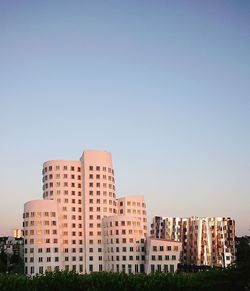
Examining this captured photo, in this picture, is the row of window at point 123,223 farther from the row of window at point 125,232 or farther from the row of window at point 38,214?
the row of window at point 38,214

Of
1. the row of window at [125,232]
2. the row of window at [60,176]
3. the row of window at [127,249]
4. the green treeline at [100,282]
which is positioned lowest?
the green treeline at [100,282]

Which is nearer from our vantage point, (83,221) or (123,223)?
(123,223)

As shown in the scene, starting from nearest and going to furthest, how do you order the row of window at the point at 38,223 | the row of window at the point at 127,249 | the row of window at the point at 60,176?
the row of window at the point at 38,223
the row of window at the point at 127,249
the row of window at the point at 60,176

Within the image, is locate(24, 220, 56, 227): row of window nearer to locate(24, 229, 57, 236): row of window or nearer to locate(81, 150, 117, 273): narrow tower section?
locate(24, 229, 57, 236): row of window

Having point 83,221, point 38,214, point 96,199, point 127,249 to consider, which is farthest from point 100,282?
point 96,199

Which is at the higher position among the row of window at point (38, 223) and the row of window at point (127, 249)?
the row of window at point (38, 223)

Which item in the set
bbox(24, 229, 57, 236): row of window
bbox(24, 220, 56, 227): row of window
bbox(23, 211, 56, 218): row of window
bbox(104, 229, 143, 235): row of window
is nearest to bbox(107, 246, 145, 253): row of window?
bbox(104, 229, 143, 235): row of window

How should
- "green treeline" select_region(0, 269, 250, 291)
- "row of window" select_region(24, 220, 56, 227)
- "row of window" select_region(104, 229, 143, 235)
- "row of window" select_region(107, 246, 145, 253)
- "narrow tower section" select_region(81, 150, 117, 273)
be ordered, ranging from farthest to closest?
"narrow tower section" select_region(81, 150, 117, 273)
"row of window" select_region(104, 229, 143, 235)
"row of window" select_region(107, 246, 145, 253)
"row of window" select_region(24, 220, 56, 227)
"green treeline" select_region(0, 269, 250, 291)

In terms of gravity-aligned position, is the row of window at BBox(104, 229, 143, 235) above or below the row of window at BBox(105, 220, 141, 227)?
below

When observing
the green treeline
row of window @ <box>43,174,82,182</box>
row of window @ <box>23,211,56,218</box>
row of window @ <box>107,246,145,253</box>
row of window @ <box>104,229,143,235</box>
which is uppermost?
row of window @ <box>43,174,82,182</box>

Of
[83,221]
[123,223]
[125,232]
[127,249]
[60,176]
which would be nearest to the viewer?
[127,249]

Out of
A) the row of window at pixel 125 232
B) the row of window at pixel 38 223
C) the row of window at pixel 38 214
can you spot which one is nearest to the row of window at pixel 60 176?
the row of window at pixel 38 214

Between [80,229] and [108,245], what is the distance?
43.4 feet

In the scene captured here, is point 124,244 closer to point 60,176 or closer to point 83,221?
point 83,221
